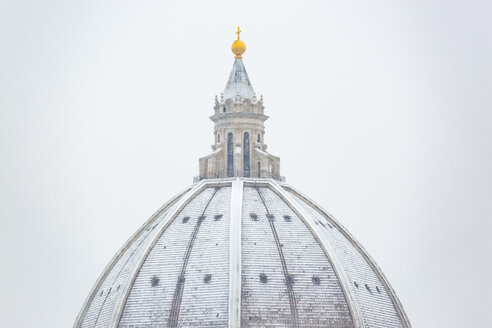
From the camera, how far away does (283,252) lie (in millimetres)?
115938

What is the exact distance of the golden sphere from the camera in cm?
12619

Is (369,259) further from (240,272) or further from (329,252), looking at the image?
(240,272)

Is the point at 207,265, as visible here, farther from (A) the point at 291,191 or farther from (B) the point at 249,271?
(A) the point at 291,191

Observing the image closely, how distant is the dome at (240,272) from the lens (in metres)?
113

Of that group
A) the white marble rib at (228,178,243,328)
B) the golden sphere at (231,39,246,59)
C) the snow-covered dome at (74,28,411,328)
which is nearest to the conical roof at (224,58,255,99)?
the golden sphere at (231,39,246,59)

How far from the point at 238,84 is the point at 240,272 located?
15.7 meters

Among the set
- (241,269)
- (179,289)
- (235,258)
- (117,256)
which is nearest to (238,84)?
(117,256)

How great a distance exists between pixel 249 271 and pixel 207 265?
2264 mm

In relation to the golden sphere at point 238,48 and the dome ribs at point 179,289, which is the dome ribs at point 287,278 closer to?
the dome ribs at point 179,289

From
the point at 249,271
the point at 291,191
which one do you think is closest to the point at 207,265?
the point at 249,271

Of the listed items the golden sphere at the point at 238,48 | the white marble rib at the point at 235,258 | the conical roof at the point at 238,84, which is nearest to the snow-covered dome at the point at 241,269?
the white marble rib at the point at 235,258

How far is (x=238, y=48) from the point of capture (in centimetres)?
12619

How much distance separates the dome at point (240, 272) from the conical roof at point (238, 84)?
6244 mm

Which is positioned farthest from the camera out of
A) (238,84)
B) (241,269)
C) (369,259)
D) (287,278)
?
(238,84)
